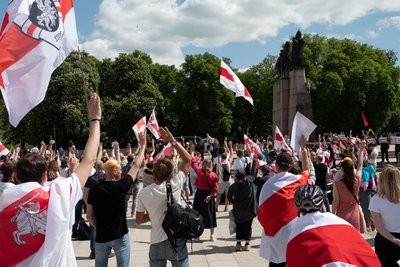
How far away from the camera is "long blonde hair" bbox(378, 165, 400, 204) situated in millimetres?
5047

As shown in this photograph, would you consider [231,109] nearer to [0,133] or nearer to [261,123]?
[261,123]

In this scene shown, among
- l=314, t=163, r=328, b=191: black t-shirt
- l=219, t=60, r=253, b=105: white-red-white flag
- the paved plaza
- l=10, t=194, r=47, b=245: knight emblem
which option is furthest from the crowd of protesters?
l=219, t=60, r=253, b=105: white-red-white flag

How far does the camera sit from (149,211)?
15.4 feet

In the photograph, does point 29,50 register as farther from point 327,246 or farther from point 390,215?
point 390,215

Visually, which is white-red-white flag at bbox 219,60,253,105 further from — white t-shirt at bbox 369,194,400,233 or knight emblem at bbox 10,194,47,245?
knight emblem at bbox 10,194,47,245

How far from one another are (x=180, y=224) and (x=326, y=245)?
1954mm

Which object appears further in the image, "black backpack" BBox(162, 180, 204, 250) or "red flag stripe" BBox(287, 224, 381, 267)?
"black backpack" BBox(162, 180, 204, 250)

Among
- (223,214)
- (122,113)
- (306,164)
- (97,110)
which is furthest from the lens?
(122,113)

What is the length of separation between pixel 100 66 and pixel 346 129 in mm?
29970

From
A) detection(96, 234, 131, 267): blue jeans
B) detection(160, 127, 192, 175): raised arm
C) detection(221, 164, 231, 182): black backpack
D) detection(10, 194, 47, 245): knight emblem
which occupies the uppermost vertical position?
detection(160, 127, 192, 175): raised arm

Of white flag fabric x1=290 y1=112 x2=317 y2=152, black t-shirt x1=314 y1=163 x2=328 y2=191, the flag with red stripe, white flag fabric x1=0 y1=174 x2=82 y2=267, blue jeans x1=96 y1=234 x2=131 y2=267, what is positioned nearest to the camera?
white flag fabric x1=0 y1=174 x2=82 y2=267

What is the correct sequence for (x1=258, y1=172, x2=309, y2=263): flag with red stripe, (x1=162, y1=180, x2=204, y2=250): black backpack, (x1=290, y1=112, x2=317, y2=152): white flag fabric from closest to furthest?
1. (x1=162, y1=180, x2=204, y2=250): black backpack
2. (x1=258, y1=172, x2=309, y2=263): flag with red stripe
3. (x1=290, y1=112, x2=317, y2=152): white flag fabric

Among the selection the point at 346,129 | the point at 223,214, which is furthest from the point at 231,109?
the point at 223,214

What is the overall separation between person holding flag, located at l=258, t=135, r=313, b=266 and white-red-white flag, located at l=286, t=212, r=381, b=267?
2.02m
